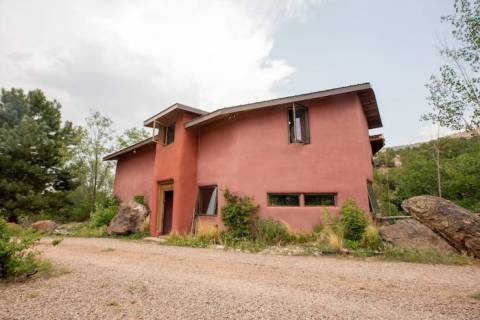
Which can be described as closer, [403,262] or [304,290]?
[304,290]

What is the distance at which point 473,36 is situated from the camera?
945 cm

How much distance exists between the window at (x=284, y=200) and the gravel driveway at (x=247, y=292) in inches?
142

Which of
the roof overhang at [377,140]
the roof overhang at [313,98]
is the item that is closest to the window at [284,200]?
the roof overhang at [313,98]

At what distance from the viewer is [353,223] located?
24.0 feet

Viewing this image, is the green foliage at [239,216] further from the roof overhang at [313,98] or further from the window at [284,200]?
the roof overhang at [313,98]

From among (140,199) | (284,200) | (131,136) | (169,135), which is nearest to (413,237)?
(284,200)

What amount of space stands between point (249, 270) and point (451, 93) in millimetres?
11909

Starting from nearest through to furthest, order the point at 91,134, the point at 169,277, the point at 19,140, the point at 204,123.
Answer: the point at 169,277, the point at 204,123, the point at 19,140, the point at 91,134

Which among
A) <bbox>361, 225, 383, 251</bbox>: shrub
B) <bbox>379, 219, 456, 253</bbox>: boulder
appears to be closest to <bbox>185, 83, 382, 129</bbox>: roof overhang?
<bbox>379, 219, 456, 253</bbox>: boulder

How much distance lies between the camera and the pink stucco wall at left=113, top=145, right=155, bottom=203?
14477 millimetres

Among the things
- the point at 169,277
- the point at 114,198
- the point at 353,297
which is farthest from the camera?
the point at 114,198

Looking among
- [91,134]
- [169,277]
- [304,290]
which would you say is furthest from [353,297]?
[91,134]

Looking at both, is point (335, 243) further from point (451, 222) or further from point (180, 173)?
point (180, 173)

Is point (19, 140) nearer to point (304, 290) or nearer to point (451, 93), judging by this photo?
point (304, 290)
